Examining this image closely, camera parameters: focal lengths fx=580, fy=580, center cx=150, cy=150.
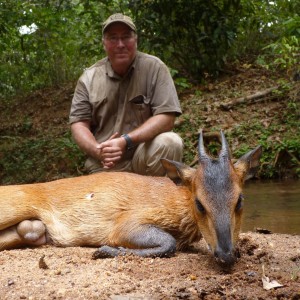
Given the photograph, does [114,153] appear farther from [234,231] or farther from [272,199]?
[272,199]

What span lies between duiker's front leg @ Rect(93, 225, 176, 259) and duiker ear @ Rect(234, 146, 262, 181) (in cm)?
80

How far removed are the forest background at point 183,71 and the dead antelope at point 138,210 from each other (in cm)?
549

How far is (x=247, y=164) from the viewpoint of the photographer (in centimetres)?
488

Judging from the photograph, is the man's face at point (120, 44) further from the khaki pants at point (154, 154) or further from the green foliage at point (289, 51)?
the green foliage at point (289, 51)

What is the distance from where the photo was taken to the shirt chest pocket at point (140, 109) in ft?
23.2

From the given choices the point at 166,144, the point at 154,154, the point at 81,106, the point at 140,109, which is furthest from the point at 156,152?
the point at 81,106

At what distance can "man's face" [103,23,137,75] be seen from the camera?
6.97 m

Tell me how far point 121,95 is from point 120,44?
0.63m

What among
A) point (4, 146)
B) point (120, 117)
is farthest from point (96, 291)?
point (4, 146)

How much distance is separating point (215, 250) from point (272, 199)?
4.32 m

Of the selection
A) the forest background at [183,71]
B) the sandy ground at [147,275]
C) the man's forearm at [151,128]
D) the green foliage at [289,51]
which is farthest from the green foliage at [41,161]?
the sandy ground at [147,275]

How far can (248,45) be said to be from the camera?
15.9 metres

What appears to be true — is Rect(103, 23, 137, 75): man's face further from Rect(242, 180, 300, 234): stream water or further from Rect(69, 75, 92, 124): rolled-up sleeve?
Rect(242, 180, 300, 234): stream water

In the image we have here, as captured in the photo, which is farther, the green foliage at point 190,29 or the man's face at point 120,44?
the green foliage at point 190,29
